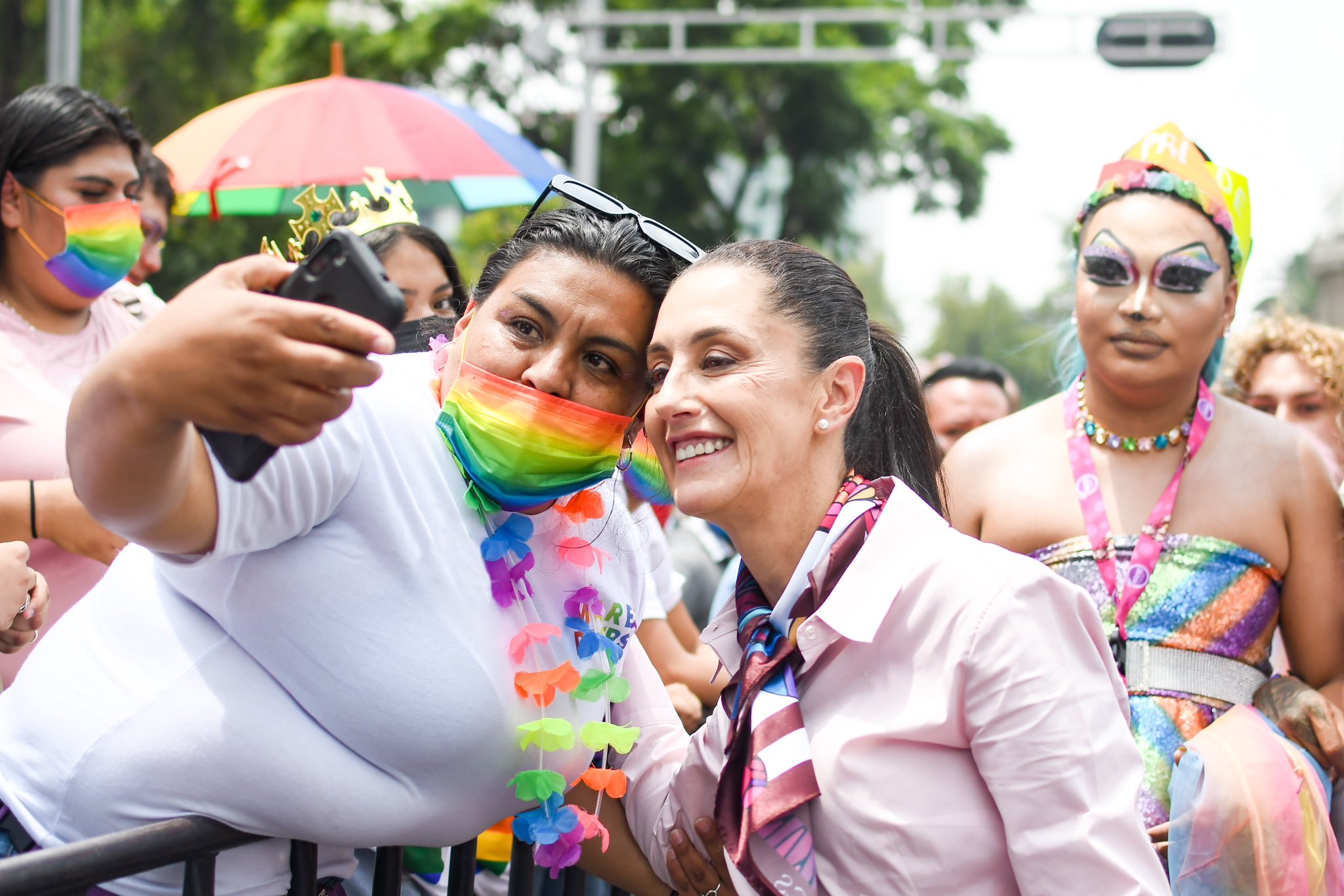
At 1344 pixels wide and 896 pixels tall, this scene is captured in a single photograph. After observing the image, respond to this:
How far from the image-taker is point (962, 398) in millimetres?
5727

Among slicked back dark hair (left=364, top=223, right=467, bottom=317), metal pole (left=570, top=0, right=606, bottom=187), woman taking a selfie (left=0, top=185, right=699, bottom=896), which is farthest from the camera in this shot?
metal pole (left=570, top=0, right=606, bottom=187)

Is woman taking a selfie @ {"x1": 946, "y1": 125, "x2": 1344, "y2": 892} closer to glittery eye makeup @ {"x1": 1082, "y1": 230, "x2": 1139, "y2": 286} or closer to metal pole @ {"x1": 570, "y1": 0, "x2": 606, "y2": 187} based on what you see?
glittery eye makeup @ {"x1": 1082, "y1": 230, "x2": 1139, "y2": 286}

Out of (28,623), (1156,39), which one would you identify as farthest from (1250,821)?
(1156,39)

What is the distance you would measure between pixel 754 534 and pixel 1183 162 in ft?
5.38

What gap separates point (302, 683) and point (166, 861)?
0.97 feet

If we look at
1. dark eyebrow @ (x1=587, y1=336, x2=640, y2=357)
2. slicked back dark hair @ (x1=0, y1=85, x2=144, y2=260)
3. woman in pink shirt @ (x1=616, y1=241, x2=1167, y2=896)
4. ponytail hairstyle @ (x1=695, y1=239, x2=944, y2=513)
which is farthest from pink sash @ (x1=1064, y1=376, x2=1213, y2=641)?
slicked back dark hair @ (x1=0, y1=85, x2=144, y2=260)

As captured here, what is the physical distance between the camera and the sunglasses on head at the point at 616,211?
2328mm

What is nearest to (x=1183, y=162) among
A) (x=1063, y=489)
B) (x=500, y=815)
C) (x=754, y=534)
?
(x=1063, y=489)

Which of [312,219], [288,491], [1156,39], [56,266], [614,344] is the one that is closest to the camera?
[288,491]

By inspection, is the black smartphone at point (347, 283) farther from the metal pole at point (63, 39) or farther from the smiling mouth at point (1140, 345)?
the metal pole at point (63, 39)

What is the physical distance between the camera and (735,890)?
2.24 m

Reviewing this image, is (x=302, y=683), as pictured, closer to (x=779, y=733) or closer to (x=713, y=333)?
(x=779, y=733)

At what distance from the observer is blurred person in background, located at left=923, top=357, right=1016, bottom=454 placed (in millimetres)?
5695

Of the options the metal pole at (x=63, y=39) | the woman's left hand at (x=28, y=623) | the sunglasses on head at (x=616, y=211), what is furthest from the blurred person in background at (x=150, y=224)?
the metal pole at (x=63, y=39)
